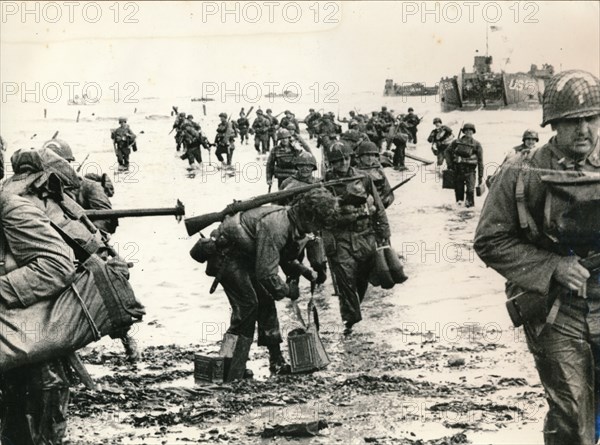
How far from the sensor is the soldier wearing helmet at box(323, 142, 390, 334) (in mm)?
9242

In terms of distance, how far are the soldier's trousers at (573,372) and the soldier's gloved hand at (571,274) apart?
107mm

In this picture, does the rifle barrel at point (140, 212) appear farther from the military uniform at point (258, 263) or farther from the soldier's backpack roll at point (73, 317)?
the soldier's backpack roll at point (73, 317)

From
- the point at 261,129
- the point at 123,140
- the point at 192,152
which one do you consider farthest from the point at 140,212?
the point at 261,129

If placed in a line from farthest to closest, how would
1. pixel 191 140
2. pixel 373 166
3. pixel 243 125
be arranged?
pixel 243 125 → pixel 191 140 → pixel 373 166

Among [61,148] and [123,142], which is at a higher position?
[61,148]

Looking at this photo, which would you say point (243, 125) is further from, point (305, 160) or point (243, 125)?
point (305, 160)

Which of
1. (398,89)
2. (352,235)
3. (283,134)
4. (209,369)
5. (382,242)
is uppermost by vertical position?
(398,89)

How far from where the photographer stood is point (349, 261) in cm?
934

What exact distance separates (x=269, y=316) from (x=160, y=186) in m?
15.9

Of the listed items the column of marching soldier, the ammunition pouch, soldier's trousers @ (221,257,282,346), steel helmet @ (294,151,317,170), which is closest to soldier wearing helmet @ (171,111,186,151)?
steel helmet @ (294,151,317,170)

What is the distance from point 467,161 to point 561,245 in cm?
1398

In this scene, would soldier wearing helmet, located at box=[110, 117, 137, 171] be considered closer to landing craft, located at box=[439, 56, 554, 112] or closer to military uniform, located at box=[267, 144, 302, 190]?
landing craft, located at box=[439, 56, 554, 112]

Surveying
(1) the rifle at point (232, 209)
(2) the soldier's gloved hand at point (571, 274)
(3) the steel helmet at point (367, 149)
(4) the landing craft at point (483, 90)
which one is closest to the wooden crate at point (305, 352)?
(1) the rifle at point (232, 209)

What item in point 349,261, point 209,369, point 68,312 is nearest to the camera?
point 68,312
